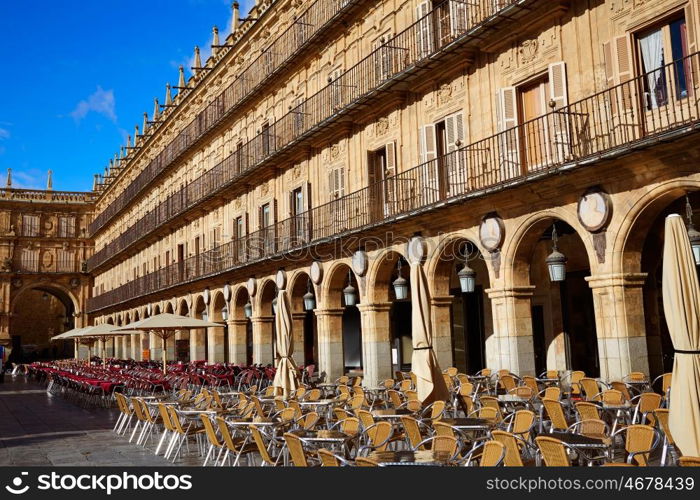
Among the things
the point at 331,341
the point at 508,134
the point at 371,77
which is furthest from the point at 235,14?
the point at 508,134

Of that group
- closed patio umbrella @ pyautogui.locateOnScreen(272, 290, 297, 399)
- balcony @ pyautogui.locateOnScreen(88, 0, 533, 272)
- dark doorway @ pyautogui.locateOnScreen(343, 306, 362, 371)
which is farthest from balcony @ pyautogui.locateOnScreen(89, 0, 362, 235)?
closed patio umbrella @ pyautogui.locateOnScreen(272, 290, 297, 399)

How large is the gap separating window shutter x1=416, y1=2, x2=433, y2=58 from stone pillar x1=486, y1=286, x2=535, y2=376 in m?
5.88

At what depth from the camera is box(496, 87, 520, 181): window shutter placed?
1341 cm

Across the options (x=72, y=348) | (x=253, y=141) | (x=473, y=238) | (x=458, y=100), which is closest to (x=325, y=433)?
(x=473, y=238)

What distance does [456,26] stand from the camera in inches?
590

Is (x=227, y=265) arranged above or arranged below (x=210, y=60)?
below

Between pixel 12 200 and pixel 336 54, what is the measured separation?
136 feet

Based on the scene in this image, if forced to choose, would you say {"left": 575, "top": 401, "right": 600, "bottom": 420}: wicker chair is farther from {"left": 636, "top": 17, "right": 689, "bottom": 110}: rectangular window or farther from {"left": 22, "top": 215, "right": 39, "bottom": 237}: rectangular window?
{"left": 22, "top": 215, "right": 39, "bottom": 237}: rectangular window

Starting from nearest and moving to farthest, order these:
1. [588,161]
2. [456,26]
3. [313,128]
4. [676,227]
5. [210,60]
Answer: [676,227], [588,161], [456,26], [313,128], [210,60]

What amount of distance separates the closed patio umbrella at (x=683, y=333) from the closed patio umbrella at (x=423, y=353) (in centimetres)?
414

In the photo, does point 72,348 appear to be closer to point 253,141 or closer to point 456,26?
point 253,141

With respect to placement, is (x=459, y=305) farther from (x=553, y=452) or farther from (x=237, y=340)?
(x=553, y=452)

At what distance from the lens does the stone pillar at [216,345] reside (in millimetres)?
28062
